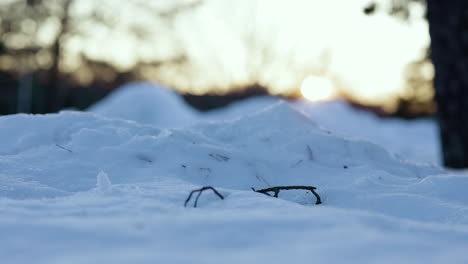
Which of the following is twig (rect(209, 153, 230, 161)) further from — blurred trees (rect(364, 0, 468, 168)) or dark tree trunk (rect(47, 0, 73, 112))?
dark tree trunk (rect(47, 0, 73, 112))

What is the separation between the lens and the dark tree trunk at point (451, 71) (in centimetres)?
423

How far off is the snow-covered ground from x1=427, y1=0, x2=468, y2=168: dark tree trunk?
2360 millimetres

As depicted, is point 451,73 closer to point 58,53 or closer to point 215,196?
point 215,196

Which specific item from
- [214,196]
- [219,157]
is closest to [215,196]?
[214,196]

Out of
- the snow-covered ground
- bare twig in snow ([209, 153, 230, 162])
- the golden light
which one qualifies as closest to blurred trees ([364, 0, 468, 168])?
the snow-covered ground

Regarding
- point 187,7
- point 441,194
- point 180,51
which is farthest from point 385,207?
point 180,51

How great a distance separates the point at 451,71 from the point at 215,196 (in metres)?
3.98

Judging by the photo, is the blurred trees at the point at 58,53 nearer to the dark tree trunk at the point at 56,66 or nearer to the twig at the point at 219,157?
the dark tree trunk at the point at 56,66

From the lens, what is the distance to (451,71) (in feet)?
14.2

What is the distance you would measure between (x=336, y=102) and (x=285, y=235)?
39.1 ft

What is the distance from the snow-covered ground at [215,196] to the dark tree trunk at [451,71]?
2.36 m

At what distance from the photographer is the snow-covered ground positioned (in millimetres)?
875

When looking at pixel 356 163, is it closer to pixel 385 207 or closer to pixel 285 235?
pixel 385 207

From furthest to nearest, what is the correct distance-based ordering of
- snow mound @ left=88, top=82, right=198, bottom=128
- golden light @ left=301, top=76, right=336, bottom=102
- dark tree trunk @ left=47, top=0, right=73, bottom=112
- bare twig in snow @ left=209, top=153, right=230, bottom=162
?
golden light @ left=301, top=76, right=336, bottom=102
dark tree trunk @ left=47, top=0, right=73, bottom=112
snow mound @ left=88, top=82, right=198, bottom=128
bare twig in snow @ left=209, top=153, right=230, bottom=162
